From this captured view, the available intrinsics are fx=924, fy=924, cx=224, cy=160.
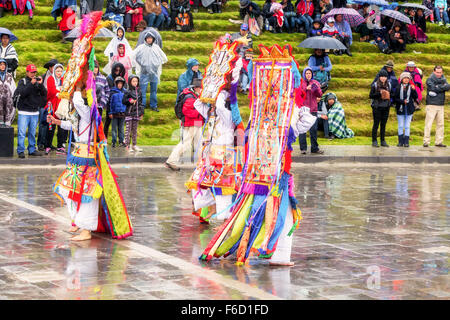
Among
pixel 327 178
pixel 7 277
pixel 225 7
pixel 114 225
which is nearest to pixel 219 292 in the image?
pixel 7 277

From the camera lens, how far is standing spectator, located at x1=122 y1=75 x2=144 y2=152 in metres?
20.3

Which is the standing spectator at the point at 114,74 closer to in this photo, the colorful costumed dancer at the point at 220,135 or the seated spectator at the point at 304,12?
the colorful costumed dancer at the point at 220,135

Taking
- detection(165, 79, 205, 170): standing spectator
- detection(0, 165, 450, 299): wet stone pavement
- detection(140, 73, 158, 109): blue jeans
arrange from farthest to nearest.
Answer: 1. detection(140, 73, 158, 109): blue jeans
2. detection(165, 79, 205, 170): standing spectator
3. detection(0, 165, 450, 299): wet stone pavement

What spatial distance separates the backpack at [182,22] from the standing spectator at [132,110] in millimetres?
8140

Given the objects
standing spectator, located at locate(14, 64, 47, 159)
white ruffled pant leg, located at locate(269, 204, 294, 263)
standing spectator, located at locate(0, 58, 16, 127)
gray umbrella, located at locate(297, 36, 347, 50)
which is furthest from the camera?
gray umbrella, located at locate(297, 36, 347, 50)

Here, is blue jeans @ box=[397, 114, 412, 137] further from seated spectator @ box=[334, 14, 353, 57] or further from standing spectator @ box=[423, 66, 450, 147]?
seated spectator @ box=[334, 14, 353, 57]

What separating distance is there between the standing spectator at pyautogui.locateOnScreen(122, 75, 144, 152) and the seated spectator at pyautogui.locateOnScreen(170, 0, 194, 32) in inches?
314

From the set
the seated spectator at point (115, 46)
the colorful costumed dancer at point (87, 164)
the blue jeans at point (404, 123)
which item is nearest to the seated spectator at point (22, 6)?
the seated spectator at point (115, 46)

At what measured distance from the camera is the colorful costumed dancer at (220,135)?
11031 mm

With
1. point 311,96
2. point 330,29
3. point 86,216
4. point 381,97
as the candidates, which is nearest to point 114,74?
point 311,96

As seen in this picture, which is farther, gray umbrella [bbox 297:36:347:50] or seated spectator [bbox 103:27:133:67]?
gray umbrella [bbox 297:36:347:50]

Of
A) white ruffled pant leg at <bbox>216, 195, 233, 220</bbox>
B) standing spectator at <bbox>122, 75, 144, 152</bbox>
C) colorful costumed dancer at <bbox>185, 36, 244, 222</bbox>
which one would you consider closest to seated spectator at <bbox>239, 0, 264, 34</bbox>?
standing spectator at <bbox>122, 75, 144, 152</bbox>

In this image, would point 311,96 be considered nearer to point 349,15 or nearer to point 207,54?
point 207,54

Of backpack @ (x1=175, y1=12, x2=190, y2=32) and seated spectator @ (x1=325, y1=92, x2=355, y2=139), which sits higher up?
backpack @ (x1=175, y1=12, x2=190, y2=32)
